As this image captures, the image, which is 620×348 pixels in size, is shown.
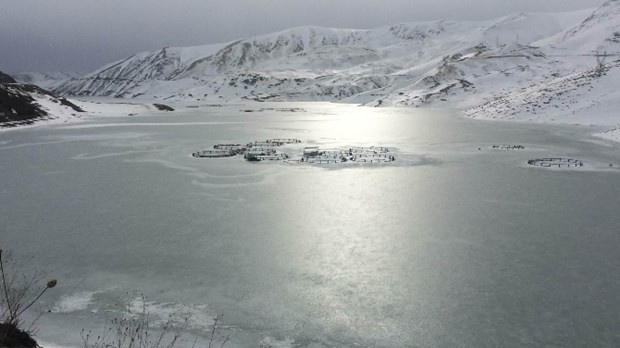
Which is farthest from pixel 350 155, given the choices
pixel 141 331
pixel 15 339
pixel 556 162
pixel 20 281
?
pixel 15 339

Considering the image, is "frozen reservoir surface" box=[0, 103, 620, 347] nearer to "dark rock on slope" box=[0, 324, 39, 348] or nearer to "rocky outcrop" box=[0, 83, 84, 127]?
"dark rock on slope" box=[0, 324, 39, 348]

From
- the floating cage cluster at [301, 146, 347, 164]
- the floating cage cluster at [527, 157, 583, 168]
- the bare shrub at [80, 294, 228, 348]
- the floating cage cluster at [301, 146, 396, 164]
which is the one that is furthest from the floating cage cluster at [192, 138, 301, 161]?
the bare shrub at [80, 294, 228, 348]

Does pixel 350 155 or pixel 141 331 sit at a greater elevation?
pixel 350 155

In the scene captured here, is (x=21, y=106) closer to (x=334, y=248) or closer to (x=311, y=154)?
(x=311, y=154)

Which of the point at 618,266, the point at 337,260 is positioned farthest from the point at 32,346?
the point at 618,266

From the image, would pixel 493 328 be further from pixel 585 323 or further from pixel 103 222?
pixel 103 222

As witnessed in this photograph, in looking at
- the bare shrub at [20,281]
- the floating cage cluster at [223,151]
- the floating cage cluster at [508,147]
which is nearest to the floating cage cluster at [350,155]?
the floating cage cluster at [223,151]
